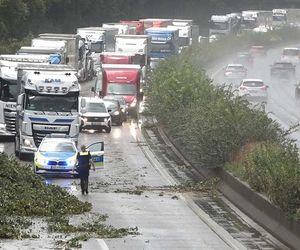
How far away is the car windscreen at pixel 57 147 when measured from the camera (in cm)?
4006

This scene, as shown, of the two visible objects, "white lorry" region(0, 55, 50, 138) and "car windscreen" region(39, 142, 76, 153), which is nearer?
"car windscreen" region(39, 142, 76, 153)

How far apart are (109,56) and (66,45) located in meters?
3.69

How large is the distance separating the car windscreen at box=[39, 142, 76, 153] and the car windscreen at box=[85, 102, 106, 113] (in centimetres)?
1708

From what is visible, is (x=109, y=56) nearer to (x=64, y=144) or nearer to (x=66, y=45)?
(x=66, y=45)

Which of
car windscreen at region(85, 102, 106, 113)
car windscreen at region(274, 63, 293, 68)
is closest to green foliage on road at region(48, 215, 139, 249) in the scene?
car windscreen at region(85, 102, 106, 113)

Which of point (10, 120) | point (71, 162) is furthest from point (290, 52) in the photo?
point (71, 162)

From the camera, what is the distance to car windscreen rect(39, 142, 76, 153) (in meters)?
40.1

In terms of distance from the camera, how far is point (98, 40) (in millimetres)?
93312

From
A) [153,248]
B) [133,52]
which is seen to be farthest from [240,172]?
[133,52]

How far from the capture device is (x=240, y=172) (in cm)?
3516

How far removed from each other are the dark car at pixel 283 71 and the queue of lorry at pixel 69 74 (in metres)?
8.05

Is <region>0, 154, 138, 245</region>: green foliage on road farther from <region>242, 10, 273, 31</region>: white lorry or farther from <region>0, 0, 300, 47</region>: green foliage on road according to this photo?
<region>242, 10, 273, 31</region>: white lorry

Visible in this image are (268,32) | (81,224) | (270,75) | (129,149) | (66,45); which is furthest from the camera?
(268,32)

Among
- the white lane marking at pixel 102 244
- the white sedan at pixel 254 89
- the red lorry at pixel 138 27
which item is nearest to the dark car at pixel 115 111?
the white sedan at pixel 254 89
